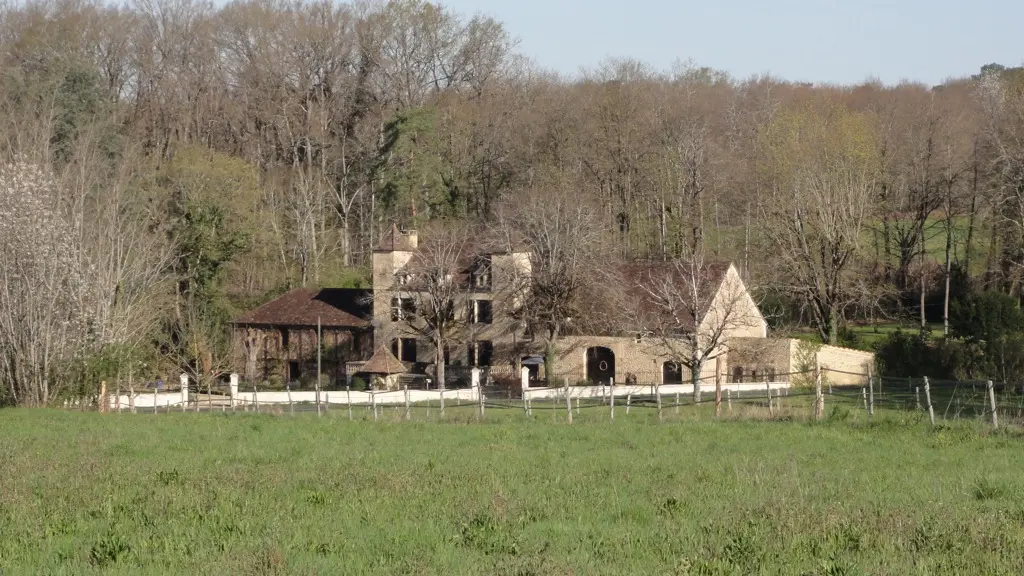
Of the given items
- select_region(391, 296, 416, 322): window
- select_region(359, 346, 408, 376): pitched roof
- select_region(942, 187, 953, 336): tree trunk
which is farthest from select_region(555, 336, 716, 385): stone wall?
select_region(942, 187, 953, 336): tree trunk

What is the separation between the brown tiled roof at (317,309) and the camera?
5825 cm

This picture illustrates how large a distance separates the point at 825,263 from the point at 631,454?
39443 millimetres

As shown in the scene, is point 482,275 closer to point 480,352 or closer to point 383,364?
point 480,352

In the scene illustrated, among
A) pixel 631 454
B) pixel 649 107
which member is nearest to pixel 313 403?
pixel 631 454

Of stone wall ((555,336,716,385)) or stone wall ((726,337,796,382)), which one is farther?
stone wall ((555,336,716,385))

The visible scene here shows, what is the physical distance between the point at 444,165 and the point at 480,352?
20.0m

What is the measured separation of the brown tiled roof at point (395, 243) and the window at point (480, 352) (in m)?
5.72

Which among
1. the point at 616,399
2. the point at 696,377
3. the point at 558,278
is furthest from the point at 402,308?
the point at 696,377

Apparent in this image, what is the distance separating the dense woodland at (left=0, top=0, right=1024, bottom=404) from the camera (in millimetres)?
54938

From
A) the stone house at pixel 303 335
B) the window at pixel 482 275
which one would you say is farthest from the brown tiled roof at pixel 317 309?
the window at pixel 482 275

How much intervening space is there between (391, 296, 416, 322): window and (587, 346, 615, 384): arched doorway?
345 inches

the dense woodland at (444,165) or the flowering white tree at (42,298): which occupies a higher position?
the dense woodland at (444,165)

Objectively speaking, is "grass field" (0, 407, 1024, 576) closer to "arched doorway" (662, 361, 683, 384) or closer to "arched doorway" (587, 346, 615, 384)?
"arched doorway" (662, 361, 683, 384)

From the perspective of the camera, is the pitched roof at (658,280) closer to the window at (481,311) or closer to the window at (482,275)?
the window at (482,275)
